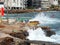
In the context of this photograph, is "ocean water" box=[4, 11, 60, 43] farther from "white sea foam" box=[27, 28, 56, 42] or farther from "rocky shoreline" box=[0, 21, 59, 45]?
"rocky shoreline" box=[0, 21, 59, 45]

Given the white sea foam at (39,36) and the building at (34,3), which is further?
the building at (34,3)

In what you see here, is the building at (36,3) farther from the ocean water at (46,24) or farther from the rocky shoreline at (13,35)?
the rocky shoreline at (13,35)

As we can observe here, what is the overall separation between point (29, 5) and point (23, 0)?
583 millimetres

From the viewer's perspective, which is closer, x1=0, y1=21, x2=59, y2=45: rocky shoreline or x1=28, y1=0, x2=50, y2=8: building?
x1=0, y1=21, x2=59, y2=45: rocky shoreline

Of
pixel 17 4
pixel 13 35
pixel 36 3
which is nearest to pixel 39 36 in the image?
pixel 13 35

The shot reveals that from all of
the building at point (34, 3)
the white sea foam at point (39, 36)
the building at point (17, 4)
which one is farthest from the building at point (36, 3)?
the white sea foam at point (39, 36)

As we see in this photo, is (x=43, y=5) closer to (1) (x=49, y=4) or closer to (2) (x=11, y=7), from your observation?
(1) (x=49, y=4)

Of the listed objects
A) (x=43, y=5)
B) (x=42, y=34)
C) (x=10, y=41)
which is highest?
(x=10, y=41)

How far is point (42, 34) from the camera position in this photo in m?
7.52

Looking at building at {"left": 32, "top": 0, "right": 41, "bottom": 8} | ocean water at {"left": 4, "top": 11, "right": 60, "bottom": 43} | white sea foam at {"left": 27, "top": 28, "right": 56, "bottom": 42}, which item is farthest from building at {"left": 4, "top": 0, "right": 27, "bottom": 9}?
white sea foam at {"left": 27, "top": 28, "right": 56, "bottom": 42}

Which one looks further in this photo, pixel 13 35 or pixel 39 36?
pixel 39 36

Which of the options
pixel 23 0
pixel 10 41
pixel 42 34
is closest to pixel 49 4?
pixel 23 0

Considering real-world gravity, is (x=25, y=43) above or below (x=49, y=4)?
above

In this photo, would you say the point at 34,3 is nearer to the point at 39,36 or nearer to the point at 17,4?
the point at 17,4
